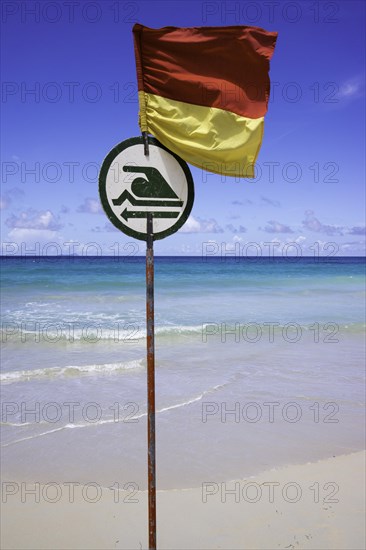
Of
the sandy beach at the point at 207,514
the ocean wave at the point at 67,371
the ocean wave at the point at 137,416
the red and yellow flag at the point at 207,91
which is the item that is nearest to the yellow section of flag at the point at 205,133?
the red and yellow flag at the point at 207,91

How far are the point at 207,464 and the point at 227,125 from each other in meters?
3.59

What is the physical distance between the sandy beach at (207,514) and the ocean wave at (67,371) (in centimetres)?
385

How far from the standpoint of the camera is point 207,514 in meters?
3.97

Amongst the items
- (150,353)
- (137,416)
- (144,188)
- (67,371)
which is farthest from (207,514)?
(67,371)

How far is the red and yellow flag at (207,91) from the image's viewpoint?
8.57ft

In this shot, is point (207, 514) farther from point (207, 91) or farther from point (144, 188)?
point (207, 91)

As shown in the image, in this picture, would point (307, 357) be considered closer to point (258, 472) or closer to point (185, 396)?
point (185, 396)

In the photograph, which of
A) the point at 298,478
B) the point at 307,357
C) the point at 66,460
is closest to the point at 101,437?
the point at 66,460

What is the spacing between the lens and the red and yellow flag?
261cm

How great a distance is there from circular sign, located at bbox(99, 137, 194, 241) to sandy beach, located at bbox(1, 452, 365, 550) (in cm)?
261

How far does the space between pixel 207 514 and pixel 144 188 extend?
297cm

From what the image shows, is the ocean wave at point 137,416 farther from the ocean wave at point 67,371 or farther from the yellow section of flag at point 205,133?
the yellow section of flag at point 205,133

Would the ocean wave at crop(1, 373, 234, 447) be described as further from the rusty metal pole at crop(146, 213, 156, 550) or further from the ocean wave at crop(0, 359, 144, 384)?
the rusty metal pole at crop(146, 213, 156, 550)

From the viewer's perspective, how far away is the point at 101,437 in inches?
219
